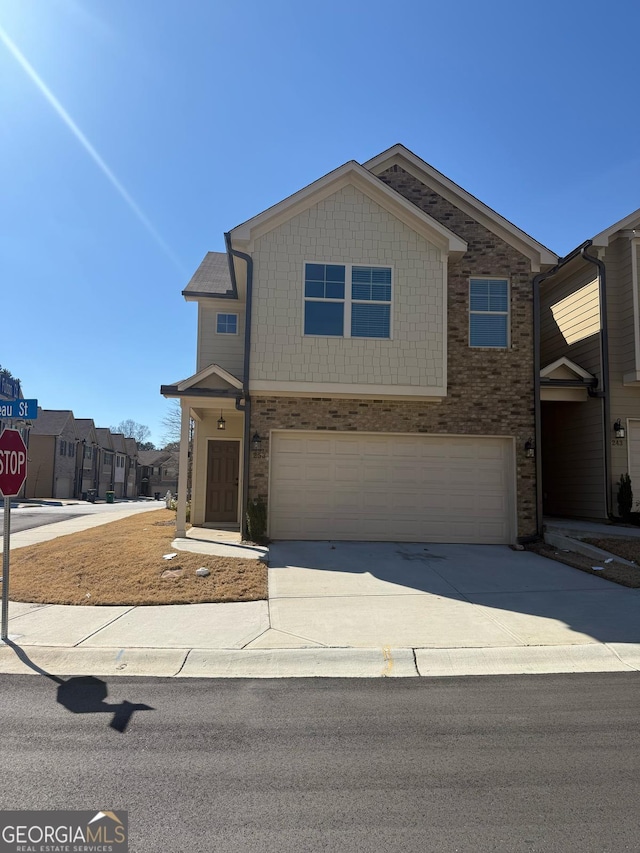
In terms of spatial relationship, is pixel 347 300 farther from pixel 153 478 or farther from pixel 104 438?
pixel 153 478

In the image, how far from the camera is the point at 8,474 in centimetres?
613

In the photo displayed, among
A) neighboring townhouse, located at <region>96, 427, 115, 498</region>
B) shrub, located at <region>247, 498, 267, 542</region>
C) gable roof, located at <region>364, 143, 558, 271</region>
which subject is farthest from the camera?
neighboring townhouse, located at <region>96, 427, 115, 498</region>

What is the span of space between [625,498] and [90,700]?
1227 cm

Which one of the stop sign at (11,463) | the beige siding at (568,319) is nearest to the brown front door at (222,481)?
the stop sign at (11,463)

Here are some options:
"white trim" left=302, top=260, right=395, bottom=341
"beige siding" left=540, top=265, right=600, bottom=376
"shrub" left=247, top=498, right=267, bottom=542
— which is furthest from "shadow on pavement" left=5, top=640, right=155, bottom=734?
"beige siding" left=540, top=265, right=600, bottom=376

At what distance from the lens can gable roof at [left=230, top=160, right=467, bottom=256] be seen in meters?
11.8

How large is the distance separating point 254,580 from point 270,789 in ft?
17.4

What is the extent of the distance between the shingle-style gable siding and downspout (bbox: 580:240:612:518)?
2221 mm

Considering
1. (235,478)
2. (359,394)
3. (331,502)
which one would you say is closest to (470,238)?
(359,394)

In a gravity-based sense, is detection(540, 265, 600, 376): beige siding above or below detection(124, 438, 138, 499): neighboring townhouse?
above

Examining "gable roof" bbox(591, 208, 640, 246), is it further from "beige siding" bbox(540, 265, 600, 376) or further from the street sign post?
the street sign post

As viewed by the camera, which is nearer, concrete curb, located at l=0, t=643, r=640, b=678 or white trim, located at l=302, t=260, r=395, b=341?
concrete curb, located at l=0, t=643, r=640, b=678

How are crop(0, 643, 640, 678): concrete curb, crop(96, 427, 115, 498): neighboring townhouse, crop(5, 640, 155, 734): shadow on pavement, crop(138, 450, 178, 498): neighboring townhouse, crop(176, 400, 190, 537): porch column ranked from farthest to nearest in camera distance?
crop(138, 450, 178, 498): neighboring townhouse → crop(96, 427, 115, 498): neighboring townhouse → crop(176, 400, 190, 537): porch column → crop(0, 643, 640, 678): concrete curb → crop(5, 640, 155, 734): shadow on pavement

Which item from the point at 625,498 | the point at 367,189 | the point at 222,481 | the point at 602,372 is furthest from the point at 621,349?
the point at 222,481
